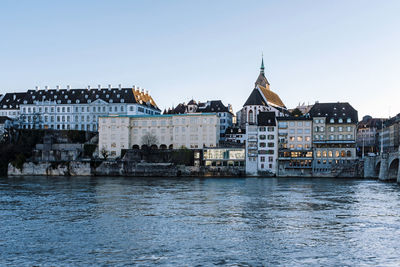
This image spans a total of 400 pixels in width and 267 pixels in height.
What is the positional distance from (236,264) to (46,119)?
335 ft

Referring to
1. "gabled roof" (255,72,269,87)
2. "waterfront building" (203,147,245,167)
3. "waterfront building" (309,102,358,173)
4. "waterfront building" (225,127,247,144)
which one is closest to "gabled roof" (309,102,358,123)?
"waterfront building" (309,102,358,173)

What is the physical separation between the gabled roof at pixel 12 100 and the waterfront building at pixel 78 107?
335 cm

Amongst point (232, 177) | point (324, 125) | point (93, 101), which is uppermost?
point (93, 101)

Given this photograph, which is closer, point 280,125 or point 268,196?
point 268,196

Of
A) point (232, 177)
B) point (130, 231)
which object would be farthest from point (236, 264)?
point (232, 177)

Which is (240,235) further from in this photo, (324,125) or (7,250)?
(324,125)

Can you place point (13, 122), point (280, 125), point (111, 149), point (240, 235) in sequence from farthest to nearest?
point (13, 122)
point (111, 149)
point (280, 125)
point (240, 235)

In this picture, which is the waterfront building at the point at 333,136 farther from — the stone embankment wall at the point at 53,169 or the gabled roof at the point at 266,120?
the stone embankment wall at the point at 53,169

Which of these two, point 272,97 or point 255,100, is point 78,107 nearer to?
point 255,100

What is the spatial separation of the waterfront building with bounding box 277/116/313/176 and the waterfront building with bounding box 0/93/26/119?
68.2 meters

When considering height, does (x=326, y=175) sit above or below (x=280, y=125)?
below

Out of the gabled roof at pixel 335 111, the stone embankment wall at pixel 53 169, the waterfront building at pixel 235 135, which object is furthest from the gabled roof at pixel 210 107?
the stone embankment wall at pixel 53 169

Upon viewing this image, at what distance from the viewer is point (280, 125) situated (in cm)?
8719

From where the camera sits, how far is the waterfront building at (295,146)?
84.0 metres
